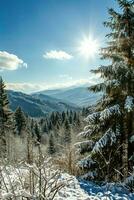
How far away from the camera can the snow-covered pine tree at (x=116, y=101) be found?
11039mm

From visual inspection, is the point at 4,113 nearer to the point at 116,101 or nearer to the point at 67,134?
the point at 116,101

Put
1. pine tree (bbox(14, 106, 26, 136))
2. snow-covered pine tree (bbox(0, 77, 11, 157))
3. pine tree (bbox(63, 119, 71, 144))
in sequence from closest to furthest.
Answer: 1. snow-covered pine tree (bbox(0, 77, 11, 157))
2. pine tree (bbox(14, 106, 26, 136))
3. pine tree (bbox(63, 119, 71, 144))

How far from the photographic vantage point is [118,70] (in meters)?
11.0

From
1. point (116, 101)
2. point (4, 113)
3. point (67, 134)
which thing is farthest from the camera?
point (67, 134)

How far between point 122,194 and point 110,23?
6876 mm

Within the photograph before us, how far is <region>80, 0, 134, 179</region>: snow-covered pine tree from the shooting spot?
11.0 meters

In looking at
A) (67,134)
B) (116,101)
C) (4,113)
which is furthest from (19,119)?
(116,101)

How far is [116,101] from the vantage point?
453 inches

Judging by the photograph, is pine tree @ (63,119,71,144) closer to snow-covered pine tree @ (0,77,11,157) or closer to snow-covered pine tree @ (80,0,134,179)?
snow-covered pine tree @ (0,77,11,157)

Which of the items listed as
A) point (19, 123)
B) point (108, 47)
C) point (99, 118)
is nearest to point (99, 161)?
point (99, 118)

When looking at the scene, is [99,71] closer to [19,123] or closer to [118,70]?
[118,70]

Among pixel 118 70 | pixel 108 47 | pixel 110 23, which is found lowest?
pixel 118 70

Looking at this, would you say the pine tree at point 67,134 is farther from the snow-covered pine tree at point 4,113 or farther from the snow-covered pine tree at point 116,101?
the snow-covered pine tree at point 116,101

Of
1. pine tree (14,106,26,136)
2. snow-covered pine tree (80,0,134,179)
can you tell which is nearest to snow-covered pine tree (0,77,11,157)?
pine tree (14,106,26,136)
